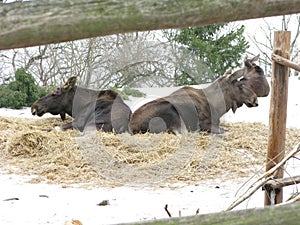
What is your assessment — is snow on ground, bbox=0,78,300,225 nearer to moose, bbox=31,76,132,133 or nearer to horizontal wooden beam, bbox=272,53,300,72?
horizontal wooden beam, bbox=272,53,300,72

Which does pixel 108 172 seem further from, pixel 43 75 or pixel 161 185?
pixel 43 75

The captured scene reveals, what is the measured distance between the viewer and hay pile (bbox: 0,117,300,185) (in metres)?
6.06

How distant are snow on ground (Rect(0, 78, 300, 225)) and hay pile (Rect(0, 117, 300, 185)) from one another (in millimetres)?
304

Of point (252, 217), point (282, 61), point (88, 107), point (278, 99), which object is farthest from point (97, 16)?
point (88, 107)

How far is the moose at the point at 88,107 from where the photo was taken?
889cm

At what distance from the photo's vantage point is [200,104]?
342 inches

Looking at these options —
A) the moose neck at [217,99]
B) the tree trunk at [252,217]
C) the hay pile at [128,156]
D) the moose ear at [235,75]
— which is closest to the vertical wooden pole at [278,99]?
the hay pile at [128,156]

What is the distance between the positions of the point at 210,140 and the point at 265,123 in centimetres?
316

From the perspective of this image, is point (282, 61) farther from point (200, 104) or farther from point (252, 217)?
point (200, 104)

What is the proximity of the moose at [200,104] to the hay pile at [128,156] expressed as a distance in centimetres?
45

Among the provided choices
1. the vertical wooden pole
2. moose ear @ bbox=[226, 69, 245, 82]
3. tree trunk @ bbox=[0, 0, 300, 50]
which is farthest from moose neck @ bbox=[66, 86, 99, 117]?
tree trunk @ bbox=[0, 0, 300, 50]

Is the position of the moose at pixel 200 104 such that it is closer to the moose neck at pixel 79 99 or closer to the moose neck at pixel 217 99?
the moose neck at pixel 217 99

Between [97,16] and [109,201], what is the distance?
385cm

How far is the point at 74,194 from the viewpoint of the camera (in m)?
5.25
